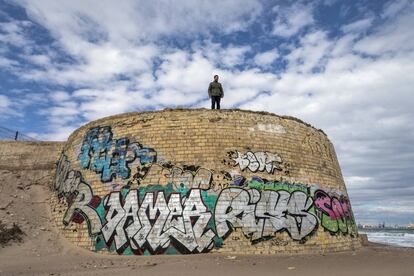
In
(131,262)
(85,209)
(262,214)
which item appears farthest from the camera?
(85,209)

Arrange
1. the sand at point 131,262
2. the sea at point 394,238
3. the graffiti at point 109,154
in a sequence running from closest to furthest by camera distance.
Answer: the sand at point 131,262
the graffiti at point 109,154
the sea at point 394,238

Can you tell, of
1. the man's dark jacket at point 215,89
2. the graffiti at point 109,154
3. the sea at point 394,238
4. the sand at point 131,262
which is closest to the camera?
the sand at point 131,262

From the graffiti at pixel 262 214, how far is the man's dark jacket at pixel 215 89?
4.59m

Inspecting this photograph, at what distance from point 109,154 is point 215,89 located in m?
5.03

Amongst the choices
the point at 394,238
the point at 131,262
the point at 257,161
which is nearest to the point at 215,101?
the point at 257,161

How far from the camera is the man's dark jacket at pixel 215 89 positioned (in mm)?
16109

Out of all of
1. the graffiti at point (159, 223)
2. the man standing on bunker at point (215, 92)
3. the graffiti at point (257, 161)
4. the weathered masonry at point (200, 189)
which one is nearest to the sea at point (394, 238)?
the weathered masonry at point (200, 189)

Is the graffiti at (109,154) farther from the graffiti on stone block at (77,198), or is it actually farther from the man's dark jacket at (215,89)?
the man's dark jacket at (215,89)

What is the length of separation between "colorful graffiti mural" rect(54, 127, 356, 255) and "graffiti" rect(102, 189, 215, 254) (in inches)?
1.2

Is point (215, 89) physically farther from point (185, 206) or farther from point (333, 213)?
point (333, 213)

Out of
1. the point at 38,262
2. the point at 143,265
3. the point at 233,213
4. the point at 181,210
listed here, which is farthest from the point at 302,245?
the point at 38,262

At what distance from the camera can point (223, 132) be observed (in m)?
14.4

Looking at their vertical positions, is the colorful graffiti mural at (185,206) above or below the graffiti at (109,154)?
below

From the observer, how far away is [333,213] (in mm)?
15023
